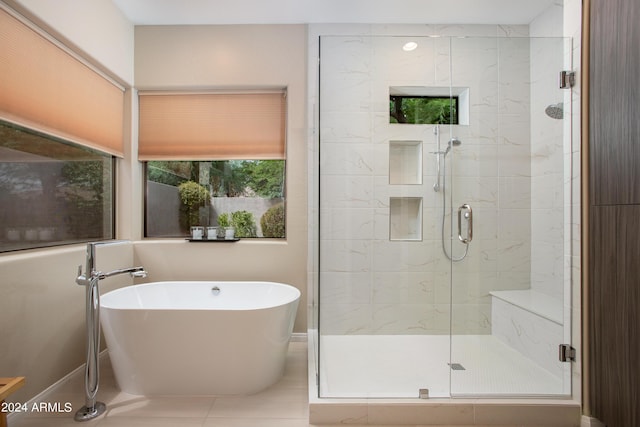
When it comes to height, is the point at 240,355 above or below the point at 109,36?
below

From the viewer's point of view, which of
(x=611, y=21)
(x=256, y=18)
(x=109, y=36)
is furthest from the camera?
(x=256, y=18)

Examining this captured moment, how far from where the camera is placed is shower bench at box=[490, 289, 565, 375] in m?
1.90

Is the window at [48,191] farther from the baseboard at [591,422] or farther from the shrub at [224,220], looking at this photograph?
the baseboard at [591,422]

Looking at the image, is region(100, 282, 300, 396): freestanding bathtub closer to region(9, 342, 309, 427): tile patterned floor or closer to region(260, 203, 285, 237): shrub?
region(9, 342, 309, 427): tile patterned floor

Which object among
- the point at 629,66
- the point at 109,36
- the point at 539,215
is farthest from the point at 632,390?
the point at 109,36

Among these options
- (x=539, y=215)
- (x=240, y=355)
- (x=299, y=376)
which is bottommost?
(x=299, y=376)

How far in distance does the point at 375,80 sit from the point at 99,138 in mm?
2118

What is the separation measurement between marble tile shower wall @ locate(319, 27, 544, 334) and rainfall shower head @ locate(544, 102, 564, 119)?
11 centimetres

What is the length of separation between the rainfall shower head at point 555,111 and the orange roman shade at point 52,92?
117 inches

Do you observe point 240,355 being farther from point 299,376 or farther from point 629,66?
point 629,66

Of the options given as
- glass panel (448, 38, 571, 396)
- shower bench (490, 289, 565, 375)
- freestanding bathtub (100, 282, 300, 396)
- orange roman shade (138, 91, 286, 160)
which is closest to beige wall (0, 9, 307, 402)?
orange roman shade (138, 91, 286, 160)

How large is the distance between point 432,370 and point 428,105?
1.59 m

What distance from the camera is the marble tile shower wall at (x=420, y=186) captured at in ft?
6.29

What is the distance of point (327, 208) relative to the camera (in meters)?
2.11
